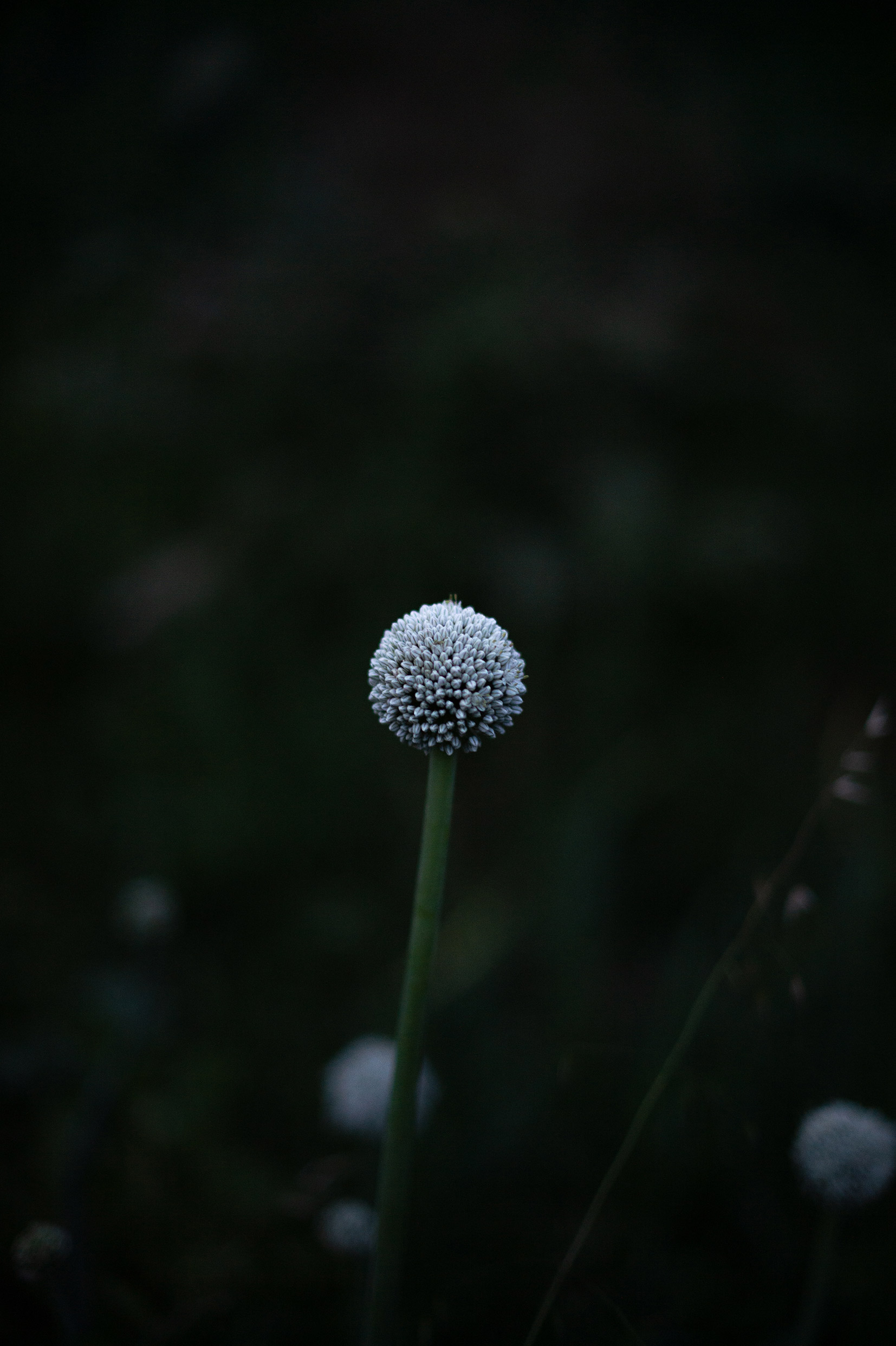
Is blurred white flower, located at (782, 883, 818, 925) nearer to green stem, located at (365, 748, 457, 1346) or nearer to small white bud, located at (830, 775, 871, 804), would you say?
small white bud, located at (830, 775, 871, 804)

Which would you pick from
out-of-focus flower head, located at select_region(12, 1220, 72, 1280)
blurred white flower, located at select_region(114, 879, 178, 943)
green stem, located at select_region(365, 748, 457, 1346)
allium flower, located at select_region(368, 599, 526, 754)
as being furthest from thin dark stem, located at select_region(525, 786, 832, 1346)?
blurred white flower, located at select_region(114, 879, 178, 943)

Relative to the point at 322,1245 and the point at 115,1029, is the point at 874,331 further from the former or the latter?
the point at 115,1029

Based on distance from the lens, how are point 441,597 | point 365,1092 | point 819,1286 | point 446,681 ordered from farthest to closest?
point 441,597
point 365,1092
point 819,1286
point 446,681

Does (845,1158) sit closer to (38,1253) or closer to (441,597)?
(38,1253)

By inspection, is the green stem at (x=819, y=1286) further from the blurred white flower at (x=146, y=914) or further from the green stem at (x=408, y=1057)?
the blurred white flower at (x=146, y=914)

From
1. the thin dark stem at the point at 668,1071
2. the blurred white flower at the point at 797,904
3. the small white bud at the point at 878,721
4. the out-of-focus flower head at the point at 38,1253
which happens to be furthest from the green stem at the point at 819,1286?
the out-of-focus flower head at the point at 38,1253

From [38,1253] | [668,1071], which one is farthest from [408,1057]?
[38,1253]
